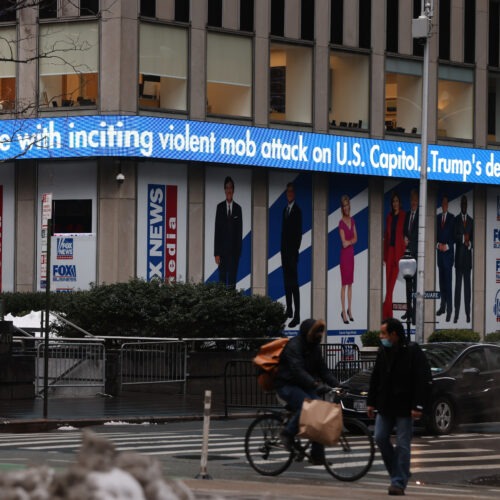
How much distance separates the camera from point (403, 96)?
4506 centimetres

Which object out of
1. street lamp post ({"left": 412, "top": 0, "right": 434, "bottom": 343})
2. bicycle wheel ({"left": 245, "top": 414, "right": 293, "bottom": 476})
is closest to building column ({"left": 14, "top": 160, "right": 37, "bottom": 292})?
street lamp post ({"left": 412, "top": 0, "right": 434, "bottom": 343})

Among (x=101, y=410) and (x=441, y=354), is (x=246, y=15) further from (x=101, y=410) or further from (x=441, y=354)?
(x=441, y=354)

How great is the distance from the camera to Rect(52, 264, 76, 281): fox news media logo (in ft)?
129

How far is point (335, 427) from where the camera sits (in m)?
13.8

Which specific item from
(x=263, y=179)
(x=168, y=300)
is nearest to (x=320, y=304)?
(x=263, y=179)

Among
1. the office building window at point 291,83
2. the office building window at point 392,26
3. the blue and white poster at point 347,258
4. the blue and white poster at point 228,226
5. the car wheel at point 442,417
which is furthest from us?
the office building window at point 392,26

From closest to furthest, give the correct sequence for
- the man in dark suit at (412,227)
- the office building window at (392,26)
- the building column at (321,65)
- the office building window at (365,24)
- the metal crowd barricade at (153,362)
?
the metal crowd barricade at (153,362), the building column at (321,65), the office building window at (365,24), the office building window at (392,26), the man in dark suit at (412,227)

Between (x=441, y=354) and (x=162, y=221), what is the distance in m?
Answer: 17.8

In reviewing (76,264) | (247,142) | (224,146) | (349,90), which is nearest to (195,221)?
(224,146)

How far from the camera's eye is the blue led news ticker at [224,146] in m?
38.7

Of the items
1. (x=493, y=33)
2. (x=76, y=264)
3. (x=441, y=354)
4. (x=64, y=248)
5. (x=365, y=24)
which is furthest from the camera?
(x=493, y=33)

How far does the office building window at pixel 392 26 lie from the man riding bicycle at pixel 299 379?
31.1 metres

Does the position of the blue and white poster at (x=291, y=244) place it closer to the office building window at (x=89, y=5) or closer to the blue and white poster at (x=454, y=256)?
the blue and white poster at (x=454, y=256)

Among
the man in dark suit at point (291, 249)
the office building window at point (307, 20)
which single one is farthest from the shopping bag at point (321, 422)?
the office building window at point (307, 20)
